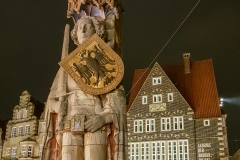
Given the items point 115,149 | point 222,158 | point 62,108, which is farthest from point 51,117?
point 222,158

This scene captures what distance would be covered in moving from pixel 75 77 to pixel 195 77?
767 inches

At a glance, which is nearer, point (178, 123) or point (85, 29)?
point (85, 29)

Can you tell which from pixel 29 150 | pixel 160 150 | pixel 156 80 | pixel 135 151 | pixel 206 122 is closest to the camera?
pixel 206 122

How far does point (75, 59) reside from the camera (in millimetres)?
5305

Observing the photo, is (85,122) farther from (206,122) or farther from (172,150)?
(206,122)

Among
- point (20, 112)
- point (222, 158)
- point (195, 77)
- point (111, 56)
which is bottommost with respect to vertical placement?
point (222, 158)

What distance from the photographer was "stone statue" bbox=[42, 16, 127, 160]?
4.80 m

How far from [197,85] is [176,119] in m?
3.39

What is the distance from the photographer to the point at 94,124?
4.76 metres

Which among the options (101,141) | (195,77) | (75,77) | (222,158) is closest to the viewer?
(101,141)

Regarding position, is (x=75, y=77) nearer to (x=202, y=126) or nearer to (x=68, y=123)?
(x=68, y=123)

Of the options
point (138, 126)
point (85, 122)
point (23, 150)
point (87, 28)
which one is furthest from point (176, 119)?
point (85, 122)

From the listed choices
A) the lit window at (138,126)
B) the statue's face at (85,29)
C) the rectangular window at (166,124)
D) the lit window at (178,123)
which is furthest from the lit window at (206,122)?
the statue's face at (85,29)

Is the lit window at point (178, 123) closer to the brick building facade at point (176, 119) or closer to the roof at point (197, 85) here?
the brick building facade at point (176, 119)
